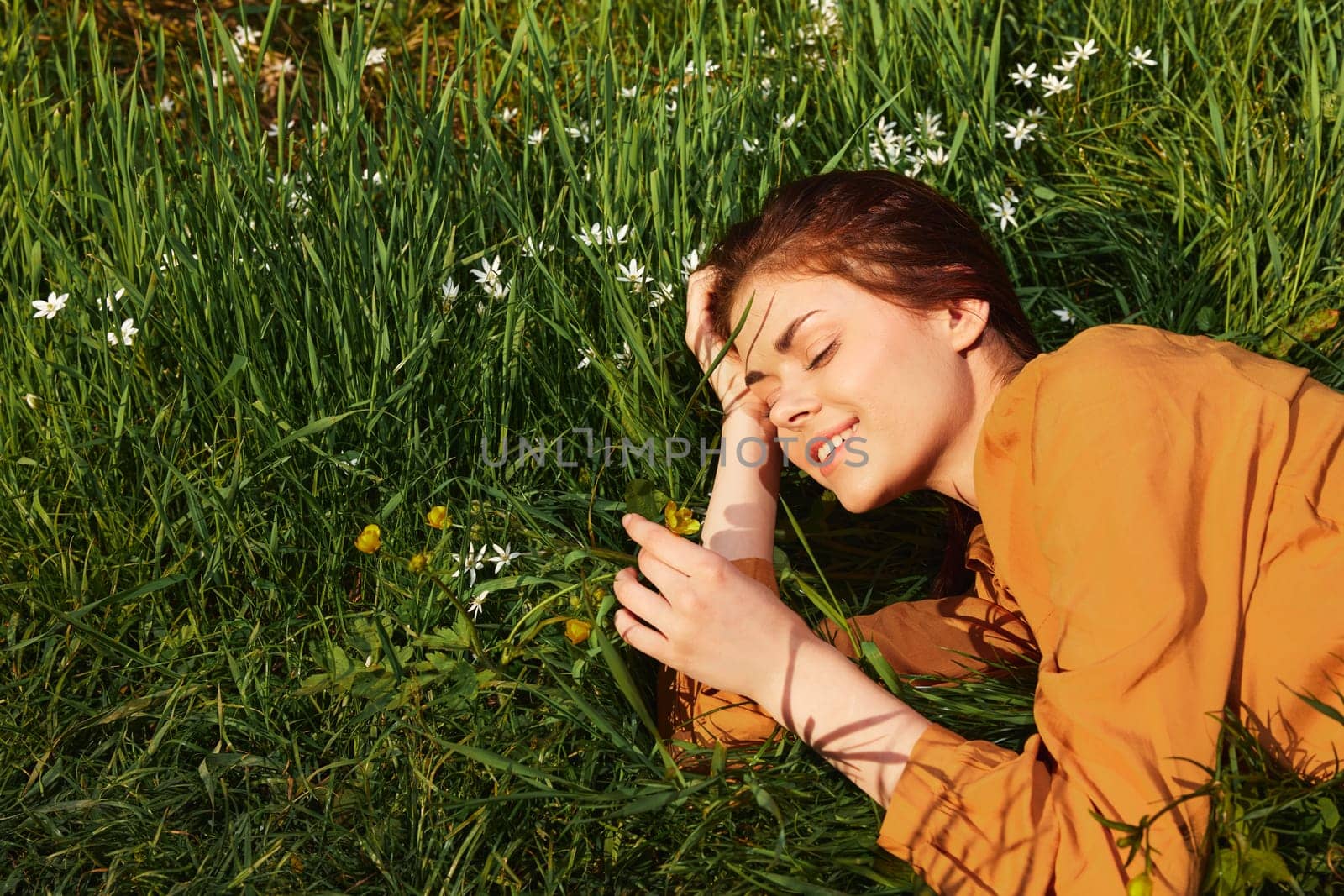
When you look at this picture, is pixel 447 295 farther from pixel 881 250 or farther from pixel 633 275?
pixel 881 250

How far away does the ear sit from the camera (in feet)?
5.96

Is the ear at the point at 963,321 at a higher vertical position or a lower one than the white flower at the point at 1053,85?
lower

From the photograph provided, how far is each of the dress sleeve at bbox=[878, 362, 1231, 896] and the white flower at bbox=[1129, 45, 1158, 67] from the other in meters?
1.49

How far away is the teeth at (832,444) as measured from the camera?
5.75 ft

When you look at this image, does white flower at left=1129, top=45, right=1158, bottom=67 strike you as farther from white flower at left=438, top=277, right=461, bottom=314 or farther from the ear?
white flower at left=438, top=277, right=461, bottom=314

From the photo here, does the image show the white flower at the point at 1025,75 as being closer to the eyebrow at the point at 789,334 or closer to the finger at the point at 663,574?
the eyebrow at the point at 789,334

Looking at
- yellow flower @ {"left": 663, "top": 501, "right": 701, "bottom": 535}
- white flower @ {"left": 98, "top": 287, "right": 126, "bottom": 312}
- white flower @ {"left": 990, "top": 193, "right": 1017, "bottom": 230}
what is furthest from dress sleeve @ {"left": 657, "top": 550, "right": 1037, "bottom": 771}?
white flower @ {"left": 98, "top": 287, "right": 126, "bottom": 312}

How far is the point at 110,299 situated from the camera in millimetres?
2152

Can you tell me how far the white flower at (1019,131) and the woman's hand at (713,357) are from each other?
88 centimetres

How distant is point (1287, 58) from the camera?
2.73 m

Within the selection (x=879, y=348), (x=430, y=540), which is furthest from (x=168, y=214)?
(x=879, y=348)

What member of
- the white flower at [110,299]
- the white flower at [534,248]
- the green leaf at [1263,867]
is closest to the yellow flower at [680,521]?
the white flower at [534,248]

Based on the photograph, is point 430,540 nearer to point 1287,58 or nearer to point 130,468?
point 130,468

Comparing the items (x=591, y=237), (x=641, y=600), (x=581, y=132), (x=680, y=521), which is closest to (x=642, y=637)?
(x=641, y=600)
